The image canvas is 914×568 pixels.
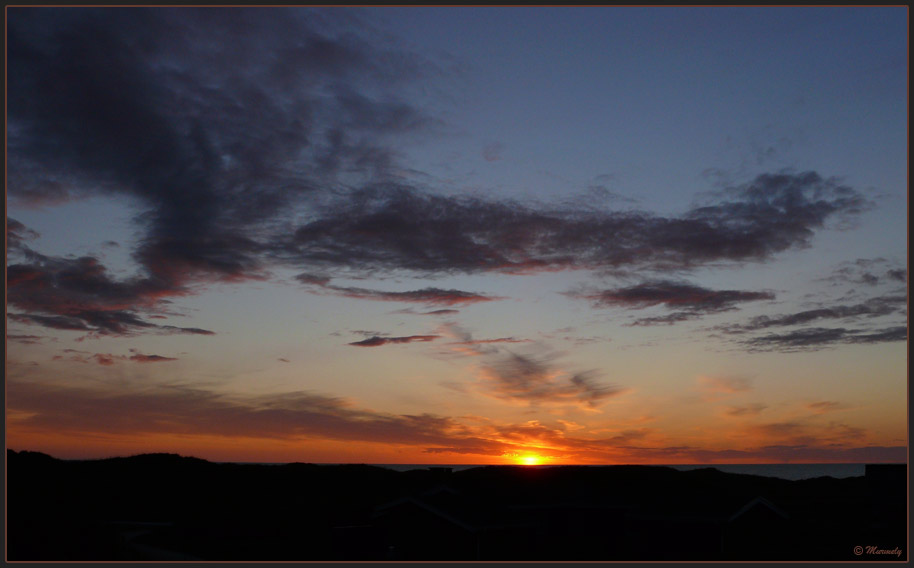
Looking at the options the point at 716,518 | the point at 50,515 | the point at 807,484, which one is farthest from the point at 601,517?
the point at 807,484


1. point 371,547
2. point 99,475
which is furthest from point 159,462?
point 371,547

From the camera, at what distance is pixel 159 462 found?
108 metres

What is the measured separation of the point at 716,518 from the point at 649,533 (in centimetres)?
369

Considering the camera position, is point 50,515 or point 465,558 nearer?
point 465,558

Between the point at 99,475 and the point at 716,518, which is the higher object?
the point at 716,518

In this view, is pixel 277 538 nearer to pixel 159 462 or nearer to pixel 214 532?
pixel 214 532

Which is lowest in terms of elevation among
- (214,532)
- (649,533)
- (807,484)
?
(807,484)

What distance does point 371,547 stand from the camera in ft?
131

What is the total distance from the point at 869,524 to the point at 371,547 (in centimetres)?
3805

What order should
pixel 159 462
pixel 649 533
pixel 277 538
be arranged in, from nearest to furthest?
1. pixel 649 533
2. pixel 277 538
3. pixel 159 462

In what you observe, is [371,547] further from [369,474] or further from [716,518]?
[369,474]

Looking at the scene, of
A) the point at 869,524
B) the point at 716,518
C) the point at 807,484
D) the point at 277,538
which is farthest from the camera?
the point at 807,484

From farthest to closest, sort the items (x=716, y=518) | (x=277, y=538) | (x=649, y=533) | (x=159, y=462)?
(x=159, y=462), (x=277, y=538), (x=649, y=533), (x=716, y=518)

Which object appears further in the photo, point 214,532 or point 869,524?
point 869,524
